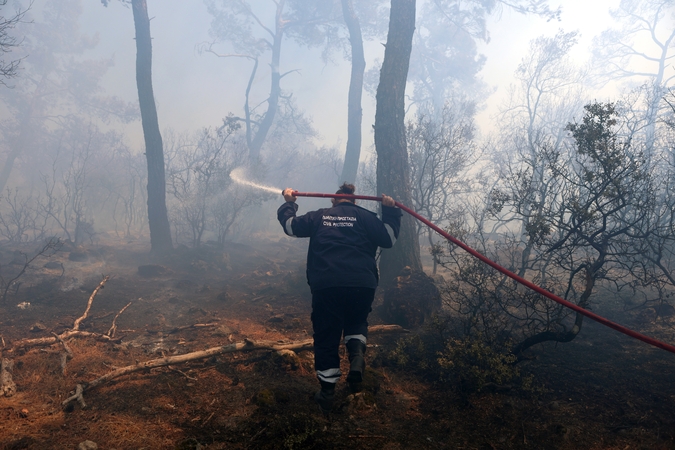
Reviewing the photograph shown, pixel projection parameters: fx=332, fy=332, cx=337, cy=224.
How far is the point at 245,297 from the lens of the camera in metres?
8.51

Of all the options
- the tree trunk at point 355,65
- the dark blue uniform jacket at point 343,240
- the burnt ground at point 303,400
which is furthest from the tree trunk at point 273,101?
the dark blue uniform jacket at point 343,240

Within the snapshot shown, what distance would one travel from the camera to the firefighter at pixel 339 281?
3.06 m

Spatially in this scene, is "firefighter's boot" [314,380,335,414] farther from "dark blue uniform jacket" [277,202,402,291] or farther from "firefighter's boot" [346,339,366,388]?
"dark blue uniform jacket" [277,202,402,291]

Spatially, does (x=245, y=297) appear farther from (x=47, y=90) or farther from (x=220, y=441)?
(x=47, y=90)

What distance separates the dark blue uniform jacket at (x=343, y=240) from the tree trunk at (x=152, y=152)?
1114 centimetres

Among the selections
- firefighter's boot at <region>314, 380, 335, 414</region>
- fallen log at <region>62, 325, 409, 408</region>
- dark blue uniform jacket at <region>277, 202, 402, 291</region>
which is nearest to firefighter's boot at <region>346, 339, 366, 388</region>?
firefighter's boot at <region>314, 380, 335, 414</region>

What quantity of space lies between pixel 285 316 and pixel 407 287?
2487 millimetres

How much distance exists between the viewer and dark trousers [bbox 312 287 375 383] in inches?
121

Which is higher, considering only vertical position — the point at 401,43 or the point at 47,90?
the point at 47,90

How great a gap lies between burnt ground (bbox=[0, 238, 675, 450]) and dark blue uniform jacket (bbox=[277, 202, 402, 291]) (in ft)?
3.76

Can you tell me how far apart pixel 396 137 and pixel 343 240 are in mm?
5705

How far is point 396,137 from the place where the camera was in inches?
331

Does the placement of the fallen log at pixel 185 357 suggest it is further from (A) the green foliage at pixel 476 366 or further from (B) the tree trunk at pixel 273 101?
(B) the tree trunk at pixel 273 101

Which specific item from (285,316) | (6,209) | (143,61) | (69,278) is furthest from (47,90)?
(285,316)
